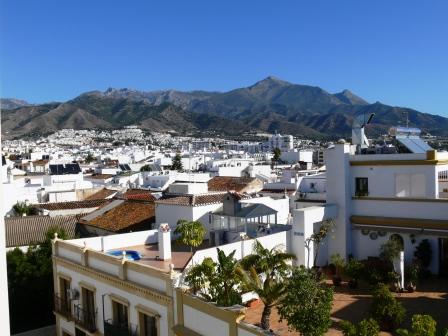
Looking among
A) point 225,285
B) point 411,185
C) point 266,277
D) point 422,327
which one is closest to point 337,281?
point 266,277

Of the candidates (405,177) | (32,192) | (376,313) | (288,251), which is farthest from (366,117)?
(32,192)

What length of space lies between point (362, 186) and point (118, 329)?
1104cm

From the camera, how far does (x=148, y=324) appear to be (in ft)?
49.6

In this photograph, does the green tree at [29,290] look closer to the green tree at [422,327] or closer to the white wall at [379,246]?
the white wall at [379,246]

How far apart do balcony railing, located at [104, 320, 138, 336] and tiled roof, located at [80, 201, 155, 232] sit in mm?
9998

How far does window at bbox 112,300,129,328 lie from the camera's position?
16164mm

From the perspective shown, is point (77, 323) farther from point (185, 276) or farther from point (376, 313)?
point (376, 313)

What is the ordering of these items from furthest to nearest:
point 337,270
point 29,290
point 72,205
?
point 72,205 < point 29,290 < point 337,270

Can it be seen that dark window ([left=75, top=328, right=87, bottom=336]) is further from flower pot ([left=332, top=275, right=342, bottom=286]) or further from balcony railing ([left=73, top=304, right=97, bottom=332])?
flower pot ([left=332, top=275, right=342, bottom=286])

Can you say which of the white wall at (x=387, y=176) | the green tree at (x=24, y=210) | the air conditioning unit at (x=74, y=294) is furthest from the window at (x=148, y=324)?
the green tree at (x=24, y=210)

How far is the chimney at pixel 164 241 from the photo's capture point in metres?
18.1

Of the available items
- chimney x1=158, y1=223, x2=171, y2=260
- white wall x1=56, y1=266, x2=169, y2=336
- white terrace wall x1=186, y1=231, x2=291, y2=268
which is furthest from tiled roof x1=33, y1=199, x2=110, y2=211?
white terrace wall x1=186, y1=231, x2=291, y2=268

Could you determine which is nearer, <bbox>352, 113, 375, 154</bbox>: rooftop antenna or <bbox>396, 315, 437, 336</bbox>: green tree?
<bbox>396, 315, 437, 336</bbox>: green tree

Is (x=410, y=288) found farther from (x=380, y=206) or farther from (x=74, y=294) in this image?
(x=74, y=294)
